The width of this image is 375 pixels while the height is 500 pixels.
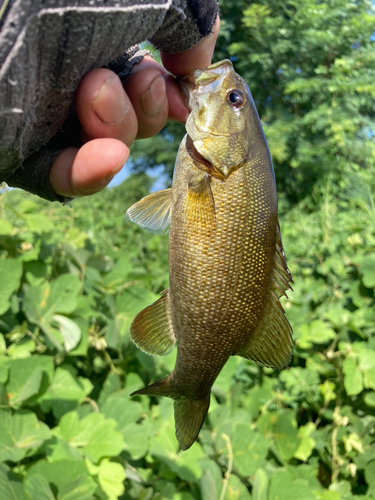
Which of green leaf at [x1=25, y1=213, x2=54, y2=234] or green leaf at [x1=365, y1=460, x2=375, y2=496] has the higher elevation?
green leaf at [x1=25, y1=213, x2=54, y2=234]

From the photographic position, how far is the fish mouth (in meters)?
1.14

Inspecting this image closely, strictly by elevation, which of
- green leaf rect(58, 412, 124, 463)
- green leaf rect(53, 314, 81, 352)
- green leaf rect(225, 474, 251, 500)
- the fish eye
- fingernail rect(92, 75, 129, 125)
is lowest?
green leaf rect(225, 474, 251, 500)

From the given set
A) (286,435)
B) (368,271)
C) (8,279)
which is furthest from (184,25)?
A: (368,271)

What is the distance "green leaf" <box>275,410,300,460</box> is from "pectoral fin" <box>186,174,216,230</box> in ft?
4.47

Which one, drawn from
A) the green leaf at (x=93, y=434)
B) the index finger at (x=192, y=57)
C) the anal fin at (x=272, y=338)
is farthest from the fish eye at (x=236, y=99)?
the green leaf at (x=93, y=434)

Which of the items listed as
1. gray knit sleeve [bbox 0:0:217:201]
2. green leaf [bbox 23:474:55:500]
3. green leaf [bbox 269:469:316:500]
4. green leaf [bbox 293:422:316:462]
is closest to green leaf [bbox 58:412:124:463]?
green leaf [bbox 23:474:55:500]

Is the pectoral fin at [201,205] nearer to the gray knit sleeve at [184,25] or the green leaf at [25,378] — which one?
the gray knit sleeve at [184,25]

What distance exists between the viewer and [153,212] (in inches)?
48.9

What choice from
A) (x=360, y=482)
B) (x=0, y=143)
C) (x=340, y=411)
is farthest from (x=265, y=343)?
(x=360, y=482)

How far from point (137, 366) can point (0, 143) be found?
1.48m

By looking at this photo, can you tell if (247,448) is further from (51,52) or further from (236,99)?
(51,52)

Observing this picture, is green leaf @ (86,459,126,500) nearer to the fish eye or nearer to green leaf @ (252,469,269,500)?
green leaf @ (252,469,269,500)

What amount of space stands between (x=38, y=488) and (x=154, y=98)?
1.16 meters

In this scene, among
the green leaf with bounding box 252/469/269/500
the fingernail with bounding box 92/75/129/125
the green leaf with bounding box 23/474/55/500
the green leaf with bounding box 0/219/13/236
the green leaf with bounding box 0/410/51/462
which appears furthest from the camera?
the green leaf with bounding box 0/219/13/236
